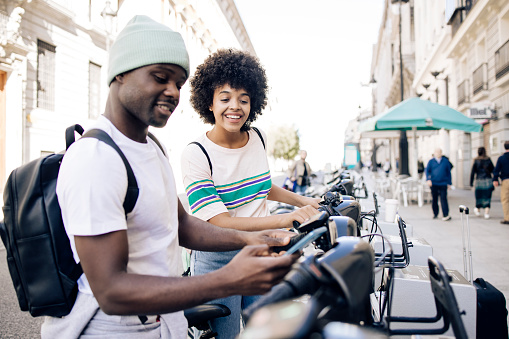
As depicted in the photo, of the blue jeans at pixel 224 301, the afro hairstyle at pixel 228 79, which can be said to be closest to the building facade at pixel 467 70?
the afro hairstyle at pixel 228 79

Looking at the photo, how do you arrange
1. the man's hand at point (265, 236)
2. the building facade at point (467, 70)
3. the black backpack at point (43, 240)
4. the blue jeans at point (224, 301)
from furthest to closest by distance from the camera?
the building facade at point (467, 70) → the blue jeans at point (224, 301) → the man's hand at point (265, 236) → the black backpack at point (43, 240)

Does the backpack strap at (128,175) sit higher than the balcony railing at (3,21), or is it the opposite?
the balcony railing at (3,21)

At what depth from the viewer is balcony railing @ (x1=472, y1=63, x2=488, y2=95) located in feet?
56.3

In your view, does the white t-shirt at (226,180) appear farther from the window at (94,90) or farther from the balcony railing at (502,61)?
the window at (94,90)

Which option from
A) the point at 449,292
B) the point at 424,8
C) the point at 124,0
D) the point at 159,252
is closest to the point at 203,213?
the point at 159,252

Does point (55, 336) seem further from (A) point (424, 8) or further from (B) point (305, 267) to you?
(A) point (424, 8)

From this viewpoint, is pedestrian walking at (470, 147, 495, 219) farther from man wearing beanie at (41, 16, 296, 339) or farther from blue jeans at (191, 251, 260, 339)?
man wearing beanie at (41, 16, 296, 339)

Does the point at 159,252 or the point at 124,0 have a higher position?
the point at 124,0

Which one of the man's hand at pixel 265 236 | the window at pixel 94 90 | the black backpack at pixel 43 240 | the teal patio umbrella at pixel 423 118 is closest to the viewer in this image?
the black backpack at pixel 43 240

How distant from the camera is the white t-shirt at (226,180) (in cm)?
214

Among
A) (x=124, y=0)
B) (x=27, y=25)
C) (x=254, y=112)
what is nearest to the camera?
(x=254, y=112)

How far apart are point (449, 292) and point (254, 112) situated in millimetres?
1908

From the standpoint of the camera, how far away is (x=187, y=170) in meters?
2.19

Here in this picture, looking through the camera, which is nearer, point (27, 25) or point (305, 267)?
point (305, 267)
